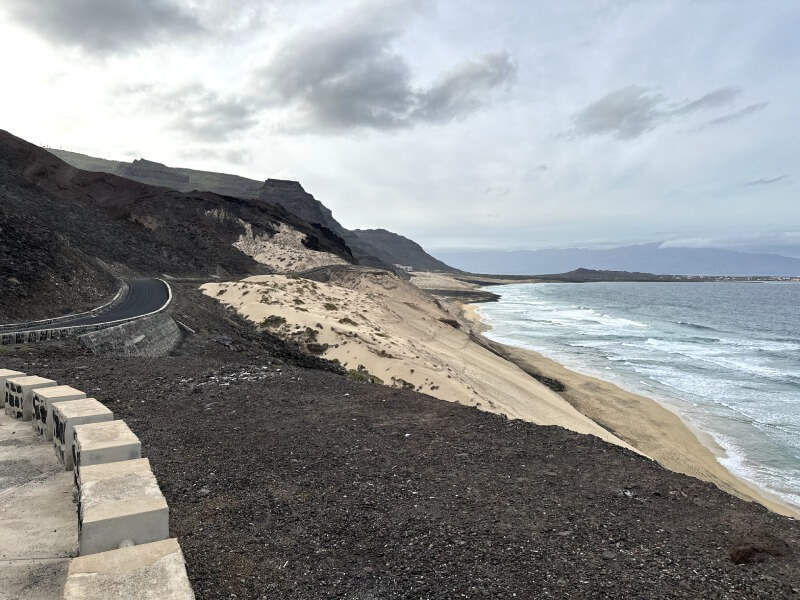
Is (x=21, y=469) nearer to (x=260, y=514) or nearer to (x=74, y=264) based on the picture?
(x=260, y=514)

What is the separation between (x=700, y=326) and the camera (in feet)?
243

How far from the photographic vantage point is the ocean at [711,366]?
24.1 m

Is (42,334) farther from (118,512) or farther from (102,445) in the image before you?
(118,512)

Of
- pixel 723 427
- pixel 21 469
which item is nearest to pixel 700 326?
pixel 723 427

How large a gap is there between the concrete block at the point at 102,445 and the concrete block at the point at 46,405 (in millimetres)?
1553

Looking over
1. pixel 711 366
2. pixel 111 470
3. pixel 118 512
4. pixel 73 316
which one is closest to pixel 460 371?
pixel 73 316

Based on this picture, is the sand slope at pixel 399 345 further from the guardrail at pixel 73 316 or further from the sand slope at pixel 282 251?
the sand slope at pixel 282 251

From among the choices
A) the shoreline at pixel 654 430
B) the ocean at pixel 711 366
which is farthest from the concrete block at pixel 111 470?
the ocean at pixel 711 366

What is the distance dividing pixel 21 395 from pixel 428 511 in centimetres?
640

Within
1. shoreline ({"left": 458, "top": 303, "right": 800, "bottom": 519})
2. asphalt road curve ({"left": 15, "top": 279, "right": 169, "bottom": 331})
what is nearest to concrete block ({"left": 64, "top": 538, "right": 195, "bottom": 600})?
asphalt road curve ({"left": 15, "top": 279, "right": 169, "bottom": 331})

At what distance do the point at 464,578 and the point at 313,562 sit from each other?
1.67 metres

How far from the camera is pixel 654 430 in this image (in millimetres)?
25922

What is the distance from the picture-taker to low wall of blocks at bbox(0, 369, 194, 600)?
344cm

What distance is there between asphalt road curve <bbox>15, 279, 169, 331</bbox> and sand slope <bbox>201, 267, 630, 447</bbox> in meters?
4.28
